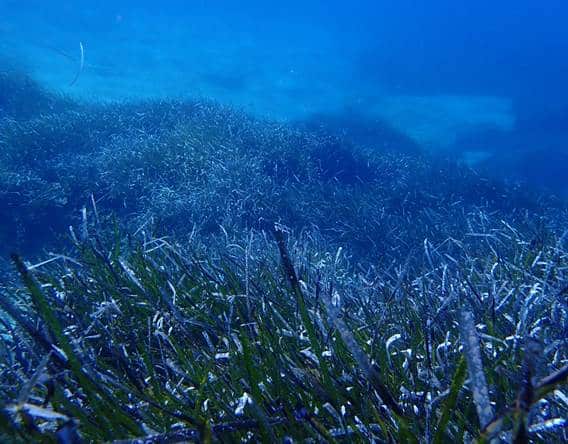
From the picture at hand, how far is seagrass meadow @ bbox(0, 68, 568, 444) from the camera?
4.38 ft

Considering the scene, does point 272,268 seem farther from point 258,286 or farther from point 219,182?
point 219,182

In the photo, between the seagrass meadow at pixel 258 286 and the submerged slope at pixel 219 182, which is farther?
the submerged slope at pixel 219 182

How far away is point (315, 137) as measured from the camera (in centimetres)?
1362

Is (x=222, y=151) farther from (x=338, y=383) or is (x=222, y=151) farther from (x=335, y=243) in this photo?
(x=338, y=383)

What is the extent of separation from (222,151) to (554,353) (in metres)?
9.82

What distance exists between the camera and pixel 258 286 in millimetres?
3074

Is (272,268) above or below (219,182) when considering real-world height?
below

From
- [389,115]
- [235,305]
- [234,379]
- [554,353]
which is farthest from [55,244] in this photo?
[389,115]

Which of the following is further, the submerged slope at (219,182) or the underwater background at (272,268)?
the submerged slope at (219,182)

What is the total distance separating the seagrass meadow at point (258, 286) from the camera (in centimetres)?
134

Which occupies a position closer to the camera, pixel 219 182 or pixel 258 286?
pixel 258 286

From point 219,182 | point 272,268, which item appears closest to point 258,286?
point 272,268

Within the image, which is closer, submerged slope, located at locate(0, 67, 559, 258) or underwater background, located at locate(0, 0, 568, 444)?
underwater background, located at locate(0, 0, 568, 444)

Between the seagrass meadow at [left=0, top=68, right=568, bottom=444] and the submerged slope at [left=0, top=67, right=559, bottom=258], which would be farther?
the submerged slope at [left=0, top=67, right=559, bottom=258]
